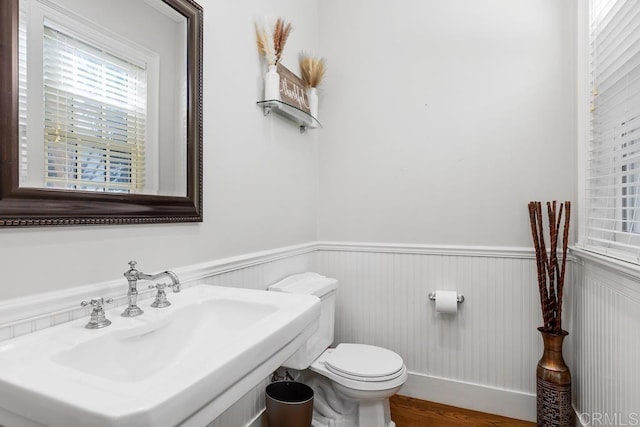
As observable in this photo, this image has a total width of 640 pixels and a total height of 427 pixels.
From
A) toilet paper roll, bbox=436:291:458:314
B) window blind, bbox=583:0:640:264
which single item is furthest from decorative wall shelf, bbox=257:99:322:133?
window blind, bbox=583:0:640:264

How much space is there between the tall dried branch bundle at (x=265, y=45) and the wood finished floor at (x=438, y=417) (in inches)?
76.9

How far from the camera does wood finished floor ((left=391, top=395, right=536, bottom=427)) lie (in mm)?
1839

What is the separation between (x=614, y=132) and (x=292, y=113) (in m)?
1.41

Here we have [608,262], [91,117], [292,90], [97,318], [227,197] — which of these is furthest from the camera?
[292,90]

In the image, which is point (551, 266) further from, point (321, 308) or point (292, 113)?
point (292, 113)

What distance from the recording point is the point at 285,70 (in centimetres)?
182

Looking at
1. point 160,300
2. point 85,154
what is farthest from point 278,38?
point 160,300

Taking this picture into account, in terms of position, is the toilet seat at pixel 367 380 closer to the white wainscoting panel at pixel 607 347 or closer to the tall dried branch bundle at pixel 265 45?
the white wainscoting panel at pixel 607 347

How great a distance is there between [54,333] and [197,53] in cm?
101

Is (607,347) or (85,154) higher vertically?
(85,154)

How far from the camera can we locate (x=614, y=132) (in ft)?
4.52

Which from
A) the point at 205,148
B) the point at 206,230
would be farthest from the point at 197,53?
the point at 206,230

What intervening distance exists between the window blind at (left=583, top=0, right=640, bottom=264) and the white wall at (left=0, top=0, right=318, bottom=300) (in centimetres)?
144

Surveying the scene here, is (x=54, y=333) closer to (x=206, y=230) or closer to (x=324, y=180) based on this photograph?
(x=206, y=230)
